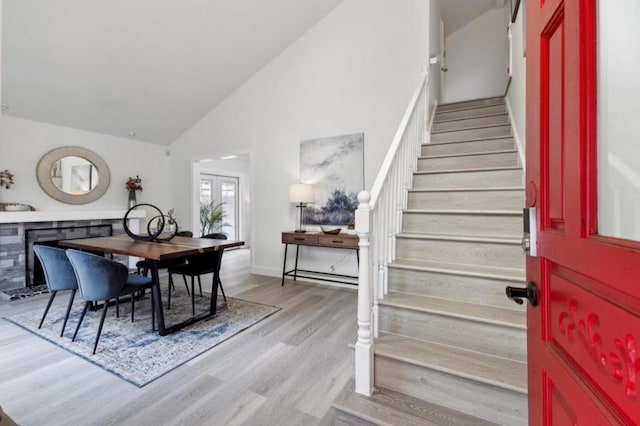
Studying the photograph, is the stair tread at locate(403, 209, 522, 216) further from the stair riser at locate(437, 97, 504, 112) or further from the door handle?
the stair riser at locate(437, 97, 504, 112)

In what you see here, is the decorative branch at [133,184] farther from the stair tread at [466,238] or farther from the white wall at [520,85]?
the white wall at [520,85]

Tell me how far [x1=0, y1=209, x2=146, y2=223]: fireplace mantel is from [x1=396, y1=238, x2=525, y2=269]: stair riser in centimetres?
477

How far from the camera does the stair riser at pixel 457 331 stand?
1.53 m

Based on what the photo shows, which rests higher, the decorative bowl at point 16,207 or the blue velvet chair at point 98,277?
the decorative bowl at point 16,207

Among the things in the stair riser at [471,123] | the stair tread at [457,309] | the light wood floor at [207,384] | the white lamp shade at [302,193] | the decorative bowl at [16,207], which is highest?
the stair riser at [471,123]

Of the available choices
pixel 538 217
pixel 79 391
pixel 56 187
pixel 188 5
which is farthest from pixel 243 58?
pixel 538 217

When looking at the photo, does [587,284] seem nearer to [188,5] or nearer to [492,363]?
[492,363]

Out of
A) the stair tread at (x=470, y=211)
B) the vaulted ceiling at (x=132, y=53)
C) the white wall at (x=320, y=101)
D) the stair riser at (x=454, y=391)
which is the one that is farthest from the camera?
the white wall at (x=320, y=101)

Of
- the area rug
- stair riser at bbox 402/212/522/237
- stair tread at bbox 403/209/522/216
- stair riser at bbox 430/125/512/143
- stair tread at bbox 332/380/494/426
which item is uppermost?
stair riser at bbox 430/125/512/143

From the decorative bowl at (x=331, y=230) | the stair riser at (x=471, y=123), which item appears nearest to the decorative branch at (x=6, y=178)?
the decorative bowl at (x=331, y=230)

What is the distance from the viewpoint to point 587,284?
56cm

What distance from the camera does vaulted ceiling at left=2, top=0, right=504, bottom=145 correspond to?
10.7ft

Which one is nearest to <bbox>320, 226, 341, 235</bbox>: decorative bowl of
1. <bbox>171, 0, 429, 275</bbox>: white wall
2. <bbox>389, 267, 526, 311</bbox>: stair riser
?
<bbox>171, 0, 429, 275</bbox>: white wall

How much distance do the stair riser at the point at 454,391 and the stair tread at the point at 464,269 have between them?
2.05ft
